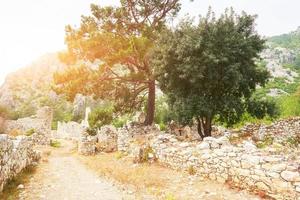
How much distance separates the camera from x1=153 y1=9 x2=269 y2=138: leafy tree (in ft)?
58.2

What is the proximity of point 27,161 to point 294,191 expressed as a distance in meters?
12.6

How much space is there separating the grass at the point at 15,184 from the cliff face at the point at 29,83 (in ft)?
257

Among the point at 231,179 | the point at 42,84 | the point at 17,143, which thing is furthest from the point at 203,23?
the point at 42,84

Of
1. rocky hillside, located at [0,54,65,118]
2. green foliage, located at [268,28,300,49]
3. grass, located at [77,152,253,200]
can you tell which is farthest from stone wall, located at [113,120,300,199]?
green foliage, located at [268,28,300,49]

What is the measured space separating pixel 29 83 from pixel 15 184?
99872mm

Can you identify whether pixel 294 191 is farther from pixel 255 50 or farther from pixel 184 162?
pixel 255 50

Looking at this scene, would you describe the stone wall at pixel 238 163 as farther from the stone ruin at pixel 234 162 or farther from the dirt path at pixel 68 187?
the dirt path at pixel 68 187

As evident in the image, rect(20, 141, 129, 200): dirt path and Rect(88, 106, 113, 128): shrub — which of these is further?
Rect(88, 106, 113, 128): shrub

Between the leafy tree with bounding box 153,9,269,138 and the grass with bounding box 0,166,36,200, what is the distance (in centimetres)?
835

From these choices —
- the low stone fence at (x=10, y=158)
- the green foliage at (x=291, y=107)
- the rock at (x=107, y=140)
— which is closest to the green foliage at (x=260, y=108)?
the rock at (x=107, y=140)

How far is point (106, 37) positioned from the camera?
22.3 m

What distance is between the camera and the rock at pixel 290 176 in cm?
889

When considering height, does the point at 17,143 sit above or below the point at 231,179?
above

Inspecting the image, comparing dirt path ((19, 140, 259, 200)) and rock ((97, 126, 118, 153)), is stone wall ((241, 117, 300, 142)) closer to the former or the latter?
rock ((97, 126, 118, 153))
